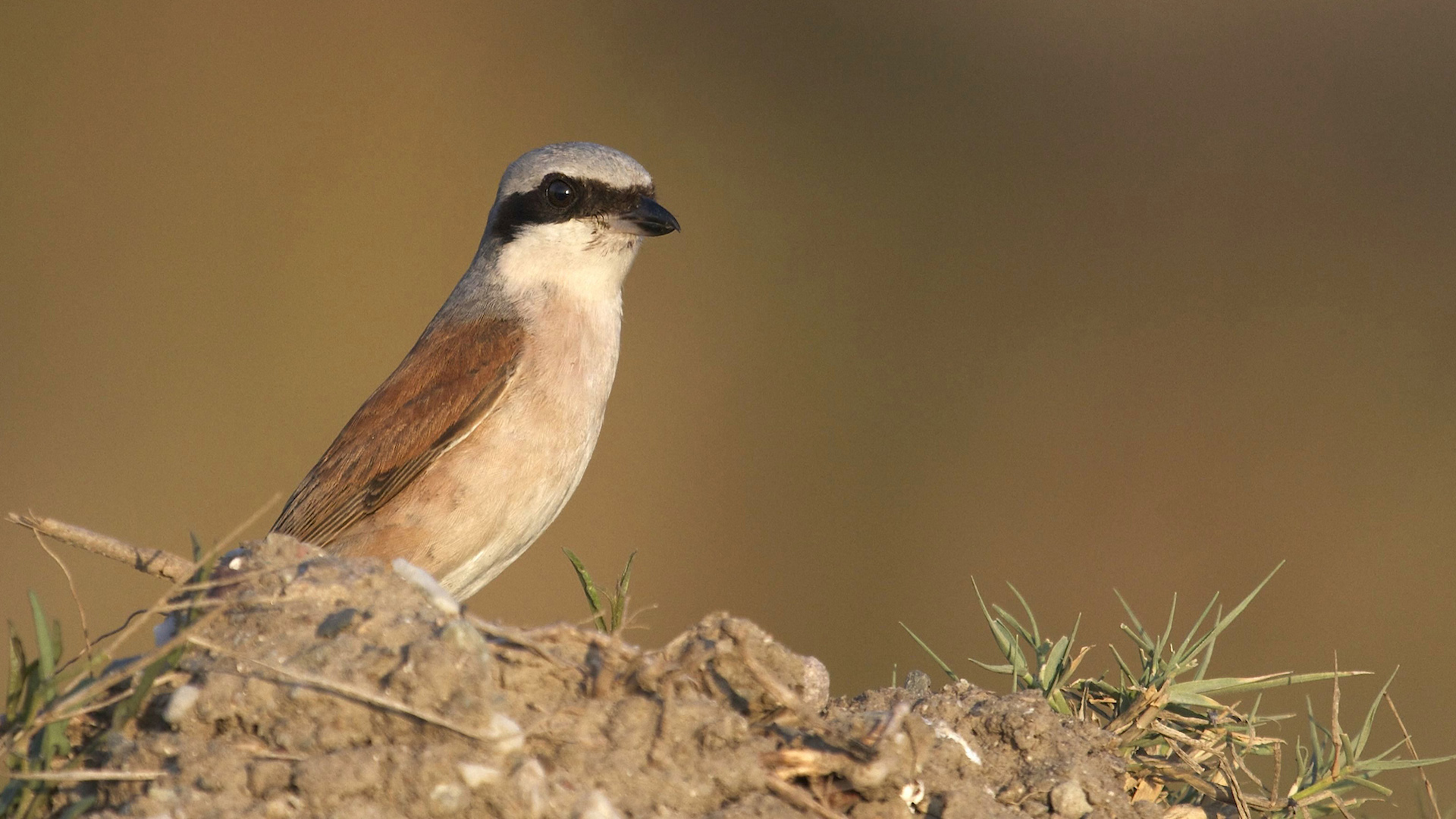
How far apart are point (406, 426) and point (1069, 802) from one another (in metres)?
2.88

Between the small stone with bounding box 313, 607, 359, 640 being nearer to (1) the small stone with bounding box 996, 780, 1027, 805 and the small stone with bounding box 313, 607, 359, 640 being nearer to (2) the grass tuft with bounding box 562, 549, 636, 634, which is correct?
(2) the grass tuft with bounding box 562, 549, 636, 634

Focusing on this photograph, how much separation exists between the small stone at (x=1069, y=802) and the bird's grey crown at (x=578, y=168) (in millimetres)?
3052

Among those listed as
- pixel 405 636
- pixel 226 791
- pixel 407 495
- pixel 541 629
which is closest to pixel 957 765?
pixel 541 629

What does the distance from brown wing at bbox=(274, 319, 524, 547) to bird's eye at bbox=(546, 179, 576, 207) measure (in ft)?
1.76

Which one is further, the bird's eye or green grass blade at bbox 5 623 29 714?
the bird's eye

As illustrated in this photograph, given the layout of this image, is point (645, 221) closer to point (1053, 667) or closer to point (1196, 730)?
point (1053, 667)

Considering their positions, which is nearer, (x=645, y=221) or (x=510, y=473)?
(x=510, y=473)

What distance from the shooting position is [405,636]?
7.01 feet

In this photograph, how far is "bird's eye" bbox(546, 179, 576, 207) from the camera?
15.9ft

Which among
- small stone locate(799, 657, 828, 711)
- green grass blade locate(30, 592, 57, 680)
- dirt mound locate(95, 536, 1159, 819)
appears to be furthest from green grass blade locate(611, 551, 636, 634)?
green grass blade locate(30, 592, 57, 680)

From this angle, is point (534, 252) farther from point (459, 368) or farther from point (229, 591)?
point (229, 591)

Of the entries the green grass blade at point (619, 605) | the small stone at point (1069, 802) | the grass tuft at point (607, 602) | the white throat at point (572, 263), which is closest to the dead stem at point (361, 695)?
the grass tuft at point (607, 602)

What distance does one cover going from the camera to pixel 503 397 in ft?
14.4

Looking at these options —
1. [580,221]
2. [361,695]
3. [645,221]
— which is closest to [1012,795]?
[361,695]
